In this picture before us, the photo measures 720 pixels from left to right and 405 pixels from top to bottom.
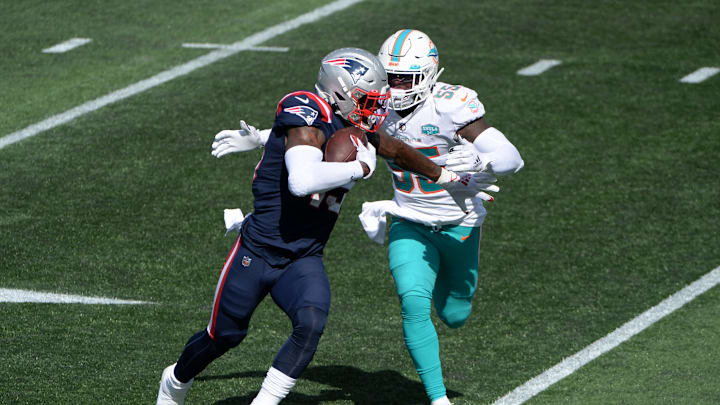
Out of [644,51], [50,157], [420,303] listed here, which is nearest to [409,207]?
[420,303]

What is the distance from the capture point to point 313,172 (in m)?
5.18

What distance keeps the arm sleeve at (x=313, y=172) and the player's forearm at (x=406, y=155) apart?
498 mm

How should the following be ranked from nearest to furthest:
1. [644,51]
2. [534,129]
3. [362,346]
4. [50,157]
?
1. [362,346]
2. [50,157]
3. [534,129]
4. [644,51]

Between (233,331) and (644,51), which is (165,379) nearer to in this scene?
(233,331)

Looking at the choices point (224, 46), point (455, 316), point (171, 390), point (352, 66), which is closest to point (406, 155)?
point (352, 66)

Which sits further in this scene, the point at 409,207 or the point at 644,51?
the point at 644,51

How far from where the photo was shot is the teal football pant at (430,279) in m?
6.06

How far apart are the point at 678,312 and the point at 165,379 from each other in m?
3.94

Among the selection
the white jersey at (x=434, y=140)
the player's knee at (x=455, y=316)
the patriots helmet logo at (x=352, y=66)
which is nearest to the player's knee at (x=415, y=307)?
the white jersey at (x=434, y=140)

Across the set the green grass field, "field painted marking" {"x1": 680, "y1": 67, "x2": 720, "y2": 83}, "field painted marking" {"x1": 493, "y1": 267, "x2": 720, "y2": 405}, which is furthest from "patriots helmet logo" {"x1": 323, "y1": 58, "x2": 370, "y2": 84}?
"field painted marking" {"x1": 680, "y1": 67, "x2": 720, "y2": 83}

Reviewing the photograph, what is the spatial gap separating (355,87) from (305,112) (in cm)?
32

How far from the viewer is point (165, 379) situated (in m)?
5.88

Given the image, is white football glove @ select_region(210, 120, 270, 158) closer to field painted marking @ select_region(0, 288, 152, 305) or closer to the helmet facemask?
the helmet facemask

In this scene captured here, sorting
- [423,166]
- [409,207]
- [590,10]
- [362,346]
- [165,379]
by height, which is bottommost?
[590,10]
